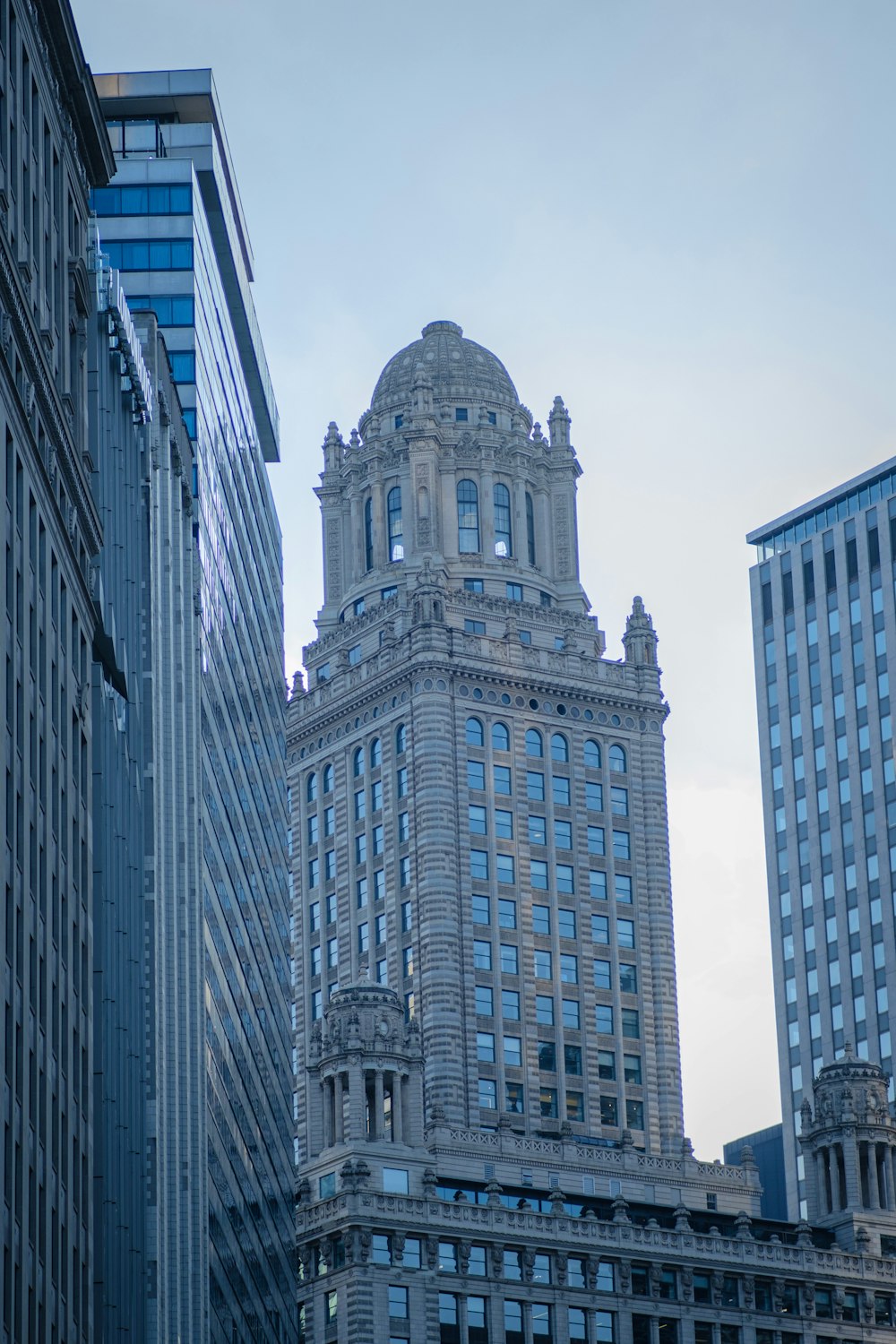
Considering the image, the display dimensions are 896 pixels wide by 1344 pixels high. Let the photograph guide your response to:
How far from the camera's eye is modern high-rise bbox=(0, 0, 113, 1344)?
7419cm

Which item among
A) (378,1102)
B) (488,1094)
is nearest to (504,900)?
(488,1094)

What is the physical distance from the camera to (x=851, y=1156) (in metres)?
182

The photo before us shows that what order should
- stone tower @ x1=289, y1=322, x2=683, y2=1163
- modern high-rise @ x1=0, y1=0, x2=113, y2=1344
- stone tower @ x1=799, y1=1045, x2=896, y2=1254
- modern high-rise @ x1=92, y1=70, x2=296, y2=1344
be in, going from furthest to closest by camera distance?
stone tower @ x1=289, y1=322, x2=683, y2=1163
stone tower @ x1=799, y1=1045, x2=896, y2=1254
modern high-rise @ x1=92, y1=70, x2=296, y2=1344
modern high-rise @ x1=0, y1=0, x2=113, y2=1344

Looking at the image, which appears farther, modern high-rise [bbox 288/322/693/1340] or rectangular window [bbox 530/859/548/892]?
rectangular window [bbox 530/859/548/892]

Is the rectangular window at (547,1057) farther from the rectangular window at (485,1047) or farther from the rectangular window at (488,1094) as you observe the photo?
the rectangular window at (488,1094)

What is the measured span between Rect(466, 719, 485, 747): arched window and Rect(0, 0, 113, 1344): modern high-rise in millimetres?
102458

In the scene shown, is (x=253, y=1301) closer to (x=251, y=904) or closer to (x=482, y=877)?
(x=251, y=904)

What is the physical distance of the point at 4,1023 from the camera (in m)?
71.7

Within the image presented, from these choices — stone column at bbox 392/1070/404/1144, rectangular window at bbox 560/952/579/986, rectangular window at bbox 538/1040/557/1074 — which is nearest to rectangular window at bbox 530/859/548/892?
rectangular window at bbox 560/952/579/986

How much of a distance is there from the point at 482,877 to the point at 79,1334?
109 m

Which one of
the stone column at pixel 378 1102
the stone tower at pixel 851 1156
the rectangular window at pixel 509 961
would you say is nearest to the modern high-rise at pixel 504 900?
the rectangular window at pixel 509 961

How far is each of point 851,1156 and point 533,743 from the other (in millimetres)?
34630

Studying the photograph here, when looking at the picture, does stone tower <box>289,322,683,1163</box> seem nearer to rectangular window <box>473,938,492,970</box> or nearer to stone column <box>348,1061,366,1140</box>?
rectangular window <box>473,938,492,970</box>

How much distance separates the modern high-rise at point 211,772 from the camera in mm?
109312
